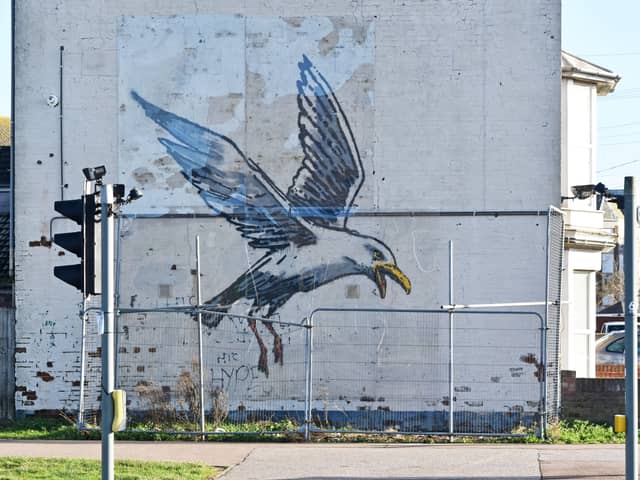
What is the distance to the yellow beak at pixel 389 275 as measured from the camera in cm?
1792

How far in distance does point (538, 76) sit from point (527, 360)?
4.54 m

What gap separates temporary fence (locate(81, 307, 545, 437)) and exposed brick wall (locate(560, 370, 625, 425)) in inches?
18.2

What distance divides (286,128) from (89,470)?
7.34 m

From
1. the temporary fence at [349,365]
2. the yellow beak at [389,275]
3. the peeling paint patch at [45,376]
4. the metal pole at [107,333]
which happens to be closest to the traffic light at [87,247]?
the metal pole at [107,333]

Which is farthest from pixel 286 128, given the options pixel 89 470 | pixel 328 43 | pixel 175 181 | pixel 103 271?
pixel 103 271

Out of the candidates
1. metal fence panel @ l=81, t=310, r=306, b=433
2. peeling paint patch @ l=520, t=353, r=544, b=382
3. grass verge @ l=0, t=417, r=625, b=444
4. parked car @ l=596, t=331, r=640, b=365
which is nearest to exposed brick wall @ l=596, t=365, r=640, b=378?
parked car @ l=596, t=331, r=640, b=365

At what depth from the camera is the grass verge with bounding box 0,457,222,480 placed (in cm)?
1225

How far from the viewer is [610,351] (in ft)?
82.7

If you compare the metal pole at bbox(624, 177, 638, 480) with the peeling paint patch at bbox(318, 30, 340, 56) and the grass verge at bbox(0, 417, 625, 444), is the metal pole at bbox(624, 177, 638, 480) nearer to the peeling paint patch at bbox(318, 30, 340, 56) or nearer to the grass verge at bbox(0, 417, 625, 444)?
the grass verge at bbox(0, 417, 625, 444)

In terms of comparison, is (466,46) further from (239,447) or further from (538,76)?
(239,447)

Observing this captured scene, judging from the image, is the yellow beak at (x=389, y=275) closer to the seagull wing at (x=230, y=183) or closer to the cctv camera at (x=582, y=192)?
the seagull wing at (x=230, y=183)

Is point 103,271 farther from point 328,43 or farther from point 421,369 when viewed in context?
point 328,43

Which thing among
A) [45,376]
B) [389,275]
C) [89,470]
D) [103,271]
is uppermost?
[103,271]

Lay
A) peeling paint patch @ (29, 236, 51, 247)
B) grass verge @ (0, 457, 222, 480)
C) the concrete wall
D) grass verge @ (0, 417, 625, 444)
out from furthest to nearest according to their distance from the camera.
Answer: peeling paint patch @ (29, 236, 51, 247) → the concrete wall → grass verge @ (0, 417, 625, 444) → grass verge @ (0, 457, 222, 480)
